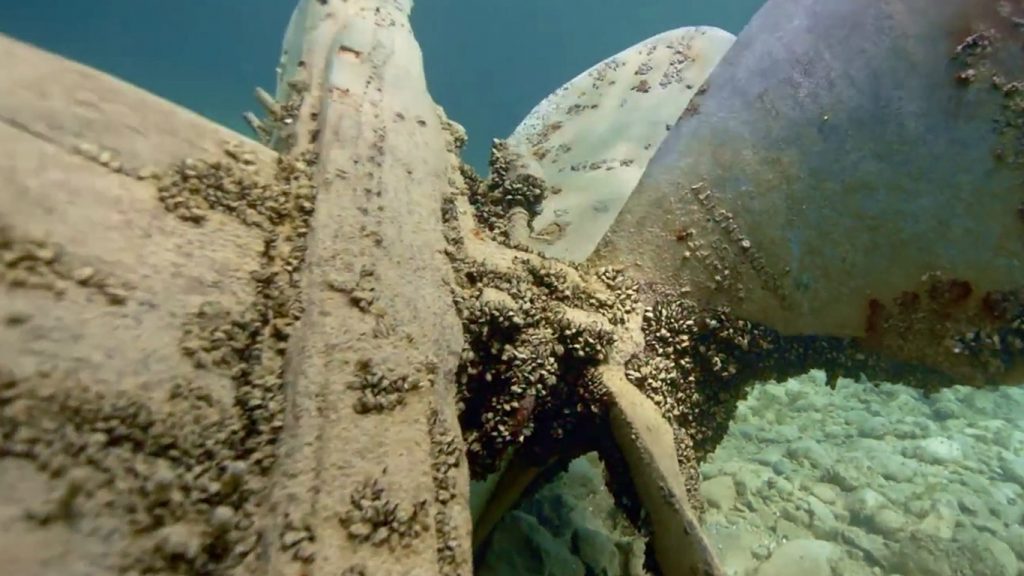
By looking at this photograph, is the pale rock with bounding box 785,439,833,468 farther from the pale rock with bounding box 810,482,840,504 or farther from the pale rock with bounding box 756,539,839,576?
the pale rock with bounding box 756,539,839,576

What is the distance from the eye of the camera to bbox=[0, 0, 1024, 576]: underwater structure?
121 centimetres

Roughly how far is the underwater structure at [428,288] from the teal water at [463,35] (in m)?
43.4

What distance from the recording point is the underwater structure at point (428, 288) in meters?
1.21

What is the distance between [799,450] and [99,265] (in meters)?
3.94

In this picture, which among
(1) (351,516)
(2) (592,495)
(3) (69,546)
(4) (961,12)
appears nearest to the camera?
(3) (69,546)

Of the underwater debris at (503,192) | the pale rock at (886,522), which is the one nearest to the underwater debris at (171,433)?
the underwater debris at (503,192)

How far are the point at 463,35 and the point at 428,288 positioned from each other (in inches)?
2309

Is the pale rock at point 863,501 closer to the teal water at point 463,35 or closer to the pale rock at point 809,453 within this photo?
the pale rock at point 809,453

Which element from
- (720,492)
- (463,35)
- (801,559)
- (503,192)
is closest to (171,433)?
(503,192)

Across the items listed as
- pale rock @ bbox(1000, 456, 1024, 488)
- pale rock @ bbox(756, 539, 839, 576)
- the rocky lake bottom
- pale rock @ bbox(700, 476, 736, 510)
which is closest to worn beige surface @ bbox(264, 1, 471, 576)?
the rocky lake bottom

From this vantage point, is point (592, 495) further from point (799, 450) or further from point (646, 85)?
point (646, 85)

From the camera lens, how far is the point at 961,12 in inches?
83.0

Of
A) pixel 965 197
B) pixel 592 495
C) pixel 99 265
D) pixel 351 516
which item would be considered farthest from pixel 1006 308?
pixel 99 265

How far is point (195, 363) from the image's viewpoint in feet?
4.47
